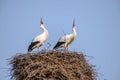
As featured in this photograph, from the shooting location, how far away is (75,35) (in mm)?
11242

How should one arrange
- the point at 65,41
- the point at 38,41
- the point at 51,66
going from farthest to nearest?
the point at 65,41 → the point at 38,41 → the point at 51,66

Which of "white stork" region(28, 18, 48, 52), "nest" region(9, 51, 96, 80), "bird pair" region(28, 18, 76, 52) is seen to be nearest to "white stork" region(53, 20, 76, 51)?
"bird pair" region(28, 18, 76, 52)

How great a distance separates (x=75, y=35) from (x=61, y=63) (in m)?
2.65

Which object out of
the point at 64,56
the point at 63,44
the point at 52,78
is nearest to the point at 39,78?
the point at 52,78

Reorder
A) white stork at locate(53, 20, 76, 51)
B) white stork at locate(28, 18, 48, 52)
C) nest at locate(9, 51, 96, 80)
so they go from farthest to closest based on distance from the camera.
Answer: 1. white stork at locate(53, 20, 76, 51)
2. white stork at locate(28, 18, 48, 52)
3. nest at locate(9, 51, 96, 80)

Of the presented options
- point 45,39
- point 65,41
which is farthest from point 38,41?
point 65,41

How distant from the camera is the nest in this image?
8445 mm

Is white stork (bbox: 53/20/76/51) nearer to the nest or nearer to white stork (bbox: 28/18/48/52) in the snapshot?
white stork (bbox: 28/18/48/52)

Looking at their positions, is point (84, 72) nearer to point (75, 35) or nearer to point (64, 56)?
point (64, 56)

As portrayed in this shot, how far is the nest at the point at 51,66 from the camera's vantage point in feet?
27.7

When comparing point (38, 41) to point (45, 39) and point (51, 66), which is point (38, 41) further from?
point (51, 66)

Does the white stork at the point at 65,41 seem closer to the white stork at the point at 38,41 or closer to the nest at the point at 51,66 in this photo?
the white stork at the point at 38,41

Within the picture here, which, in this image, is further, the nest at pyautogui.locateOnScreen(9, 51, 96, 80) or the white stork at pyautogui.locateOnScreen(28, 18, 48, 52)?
the white stork at pyautogui.locateOnScreen(28, 18, 48, 52)

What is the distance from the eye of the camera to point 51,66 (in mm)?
8516
